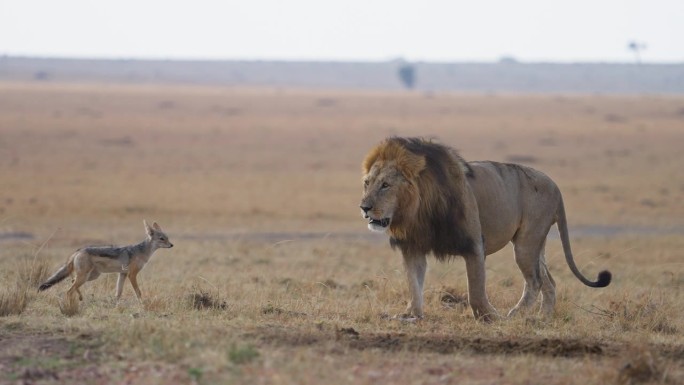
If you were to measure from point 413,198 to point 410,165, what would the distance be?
0.91ft

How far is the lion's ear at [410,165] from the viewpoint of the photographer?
9.12 m

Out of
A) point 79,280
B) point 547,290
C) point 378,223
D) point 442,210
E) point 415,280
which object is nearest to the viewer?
point 378,223

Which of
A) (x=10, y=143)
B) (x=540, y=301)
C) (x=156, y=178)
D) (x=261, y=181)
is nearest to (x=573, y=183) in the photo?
(x=261, y=181)

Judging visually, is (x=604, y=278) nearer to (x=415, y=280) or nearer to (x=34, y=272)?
(x=415, y=280)

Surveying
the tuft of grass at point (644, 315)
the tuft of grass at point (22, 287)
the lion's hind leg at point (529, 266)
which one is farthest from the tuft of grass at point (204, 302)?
the tuft of grass at point (644, 315)

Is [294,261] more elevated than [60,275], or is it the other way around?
[60,275]

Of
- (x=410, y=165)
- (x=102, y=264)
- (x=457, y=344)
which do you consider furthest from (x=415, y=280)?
(x=102, y=264)

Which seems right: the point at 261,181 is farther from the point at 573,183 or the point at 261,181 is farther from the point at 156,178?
the point at 573,183

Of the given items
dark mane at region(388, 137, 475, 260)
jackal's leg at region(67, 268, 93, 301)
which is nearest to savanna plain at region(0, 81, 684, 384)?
jackal's leg at region(67, 268, 93, 301)

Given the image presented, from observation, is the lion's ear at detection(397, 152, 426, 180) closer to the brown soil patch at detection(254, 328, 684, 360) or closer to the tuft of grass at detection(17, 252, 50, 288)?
the brown soil patch at detection(254, 328, 684, 360)

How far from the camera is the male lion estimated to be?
29.9ft

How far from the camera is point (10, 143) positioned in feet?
138

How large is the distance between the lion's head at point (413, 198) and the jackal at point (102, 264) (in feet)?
7.94

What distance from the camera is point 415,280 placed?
9.44 m
